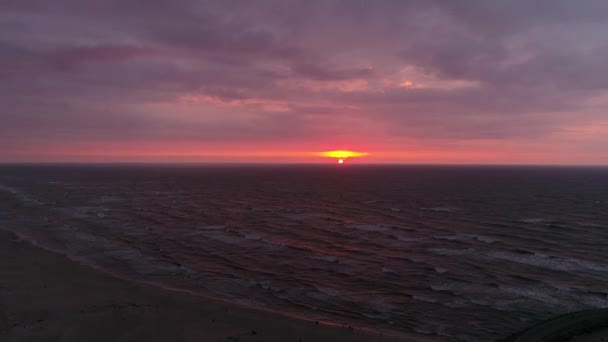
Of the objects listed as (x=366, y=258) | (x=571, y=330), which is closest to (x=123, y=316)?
(x=366, y=258)

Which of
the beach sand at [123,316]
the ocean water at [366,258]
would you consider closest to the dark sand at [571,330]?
the ocean water at [366,258]

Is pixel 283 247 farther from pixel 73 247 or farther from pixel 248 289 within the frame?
pixel 73 247

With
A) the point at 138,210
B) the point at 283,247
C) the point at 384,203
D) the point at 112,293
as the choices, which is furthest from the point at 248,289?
the point at 384,203

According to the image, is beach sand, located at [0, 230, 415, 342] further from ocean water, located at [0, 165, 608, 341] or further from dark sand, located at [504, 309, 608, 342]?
dark sand, located at [504, 309, 608, 342]

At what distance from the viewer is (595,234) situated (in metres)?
51.7

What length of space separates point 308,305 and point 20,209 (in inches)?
2813

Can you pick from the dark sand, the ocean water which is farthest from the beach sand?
the dark sand

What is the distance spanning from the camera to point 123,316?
2314cm

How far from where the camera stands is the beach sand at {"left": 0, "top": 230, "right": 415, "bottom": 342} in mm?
20672

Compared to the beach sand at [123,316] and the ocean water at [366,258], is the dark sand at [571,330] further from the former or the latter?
the beach sand at [123,316]

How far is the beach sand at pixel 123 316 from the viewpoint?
20672 mm

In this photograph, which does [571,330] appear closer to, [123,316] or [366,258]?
[366,258]

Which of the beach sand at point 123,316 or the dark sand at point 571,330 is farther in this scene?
the beach sand at point 123,316

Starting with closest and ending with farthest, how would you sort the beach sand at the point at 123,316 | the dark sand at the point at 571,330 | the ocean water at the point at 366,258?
the dark sand at the point at 571,330
the beach sand at the point at 123,316
the ocean water at the point at 366,258
